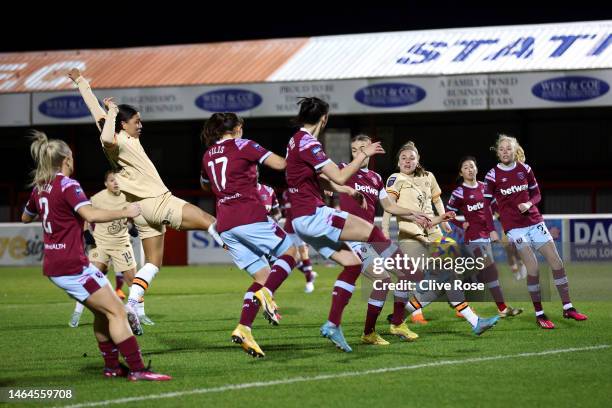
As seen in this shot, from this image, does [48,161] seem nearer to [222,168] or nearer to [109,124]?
[222,168]

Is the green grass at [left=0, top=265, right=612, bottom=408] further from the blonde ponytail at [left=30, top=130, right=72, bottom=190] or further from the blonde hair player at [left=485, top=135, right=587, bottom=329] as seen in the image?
the blonde ponytail at [left=30, top=130, right=72, bottom=190]

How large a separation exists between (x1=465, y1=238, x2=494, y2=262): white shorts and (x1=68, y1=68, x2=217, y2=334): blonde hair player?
4485 millimetres

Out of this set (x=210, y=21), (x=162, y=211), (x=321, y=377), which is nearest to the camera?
(x=321, y=377)

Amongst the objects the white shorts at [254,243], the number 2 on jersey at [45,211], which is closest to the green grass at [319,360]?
the white shorts at [254,243]

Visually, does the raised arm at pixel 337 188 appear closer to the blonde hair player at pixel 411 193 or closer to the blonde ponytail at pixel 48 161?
the blonde hair player at pixel 411 193

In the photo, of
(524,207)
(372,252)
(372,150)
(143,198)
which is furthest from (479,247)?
(372,150)

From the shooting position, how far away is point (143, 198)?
10414mm

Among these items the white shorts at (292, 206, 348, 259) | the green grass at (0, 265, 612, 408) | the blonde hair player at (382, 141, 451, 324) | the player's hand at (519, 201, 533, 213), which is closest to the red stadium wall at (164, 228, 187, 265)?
the green grass at (0, 265, 612, 408)

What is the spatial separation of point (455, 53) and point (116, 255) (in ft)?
59.0

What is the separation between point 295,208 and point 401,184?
2.87 metres

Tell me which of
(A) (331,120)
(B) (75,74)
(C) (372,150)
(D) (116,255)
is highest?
(A) (331,120)

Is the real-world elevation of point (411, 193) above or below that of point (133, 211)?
above

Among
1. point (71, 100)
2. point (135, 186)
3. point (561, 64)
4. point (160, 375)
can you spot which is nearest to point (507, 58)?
point (561, 64)

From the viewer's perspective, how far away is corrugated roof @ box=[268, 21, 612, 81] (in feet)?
90.2
